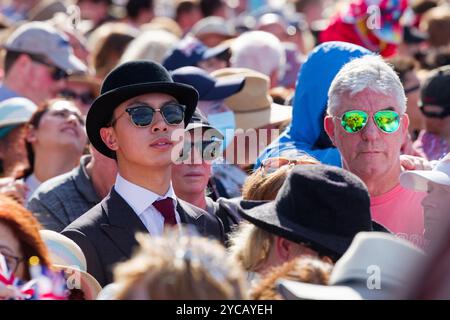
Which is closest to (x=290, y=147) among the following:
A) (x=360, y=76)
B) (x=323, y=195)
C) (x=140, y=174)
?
(x=360, y=76)

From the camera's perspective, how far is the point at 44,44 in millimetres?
8250

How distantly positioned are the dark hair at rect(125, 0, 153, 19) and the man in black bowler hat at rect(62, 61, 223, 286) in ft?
25.4

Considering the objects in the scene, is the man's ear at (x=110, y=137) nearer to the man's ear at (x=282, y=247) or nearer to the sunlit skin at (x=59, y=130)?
the man's ear at (x=282, y=247)

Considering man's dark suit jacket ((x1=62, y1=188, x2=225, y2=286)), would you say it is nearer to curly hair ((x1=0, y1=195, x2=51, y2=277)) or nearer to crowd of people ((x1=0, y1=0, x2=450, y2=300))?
crowd of people ((x1=0, y1=0, x2=450, y2=300))

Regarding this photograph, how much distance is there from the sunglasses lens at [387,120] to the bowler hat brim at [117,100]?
0.80m

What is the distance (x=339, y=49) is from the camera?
5.66 meters

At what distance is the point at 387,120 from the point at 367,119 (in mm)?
88

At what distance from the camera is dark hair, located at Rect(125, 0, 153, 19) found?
40.8 feet

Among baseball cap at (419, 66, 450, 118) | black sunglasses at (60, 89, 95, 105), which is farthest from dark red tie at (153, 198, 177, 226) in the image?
black sunglasses at (60, 89, 95, 105)

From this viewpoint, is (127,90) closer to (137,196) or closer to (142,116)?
(142,116)

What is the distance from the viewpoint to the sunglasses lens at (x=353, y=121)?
15.9 feet

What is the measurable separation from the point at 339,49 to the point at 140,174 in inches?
60.1

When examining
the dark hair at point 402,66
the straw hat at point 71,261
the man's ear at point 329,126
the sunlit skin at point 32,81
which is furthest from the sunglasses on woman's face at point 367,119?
the sunlit skin at point 32,81
